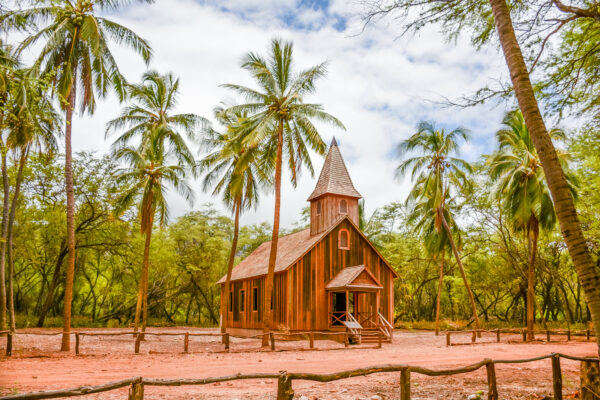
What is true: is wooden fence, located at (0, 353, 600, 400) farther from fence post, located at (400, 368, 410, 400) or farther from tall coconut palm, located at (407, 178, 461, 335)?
tall coconut palm, located at (407, 178, 461, 335)

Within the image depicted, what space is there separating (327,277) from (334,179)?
630 centimetres

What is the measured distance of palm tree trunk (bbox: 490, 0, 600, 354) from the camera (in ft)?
20.0

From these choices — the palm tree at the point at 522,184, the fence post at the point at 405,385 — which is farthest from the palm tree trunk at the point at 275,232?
the fence post at the point at 405,385

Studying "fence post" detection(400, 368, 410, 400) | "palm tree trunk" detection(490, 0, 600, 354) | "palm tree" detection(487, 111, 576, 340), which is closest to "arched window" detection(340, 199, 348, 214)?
"palm tree" detection(487, 111, 576, 340)

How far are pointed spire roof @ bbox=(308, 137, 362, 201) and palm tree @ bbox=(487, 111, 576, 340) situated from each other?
26.7ft

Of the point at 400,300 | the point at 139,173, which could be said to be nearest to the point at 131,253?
the point at 139,173

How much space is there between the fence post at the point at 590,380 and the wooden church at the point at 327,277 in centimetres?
1449

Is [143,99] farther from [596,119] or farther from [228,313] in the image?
[596,119]

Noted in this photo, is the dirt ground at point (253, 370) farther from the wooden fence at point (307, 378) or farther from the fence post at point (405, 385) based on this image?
the fence post at point (405, 385)

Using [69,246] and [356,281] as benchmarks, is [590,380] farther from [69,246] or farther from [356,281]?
[69,246]

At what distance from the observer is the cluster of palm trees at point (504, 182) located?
2214 cm

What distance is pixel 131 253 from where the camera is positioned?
31422 millimetres

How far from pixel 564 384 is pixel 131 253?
91.8 feet

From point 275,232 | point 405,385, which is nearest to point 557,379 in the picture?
point 405,385
